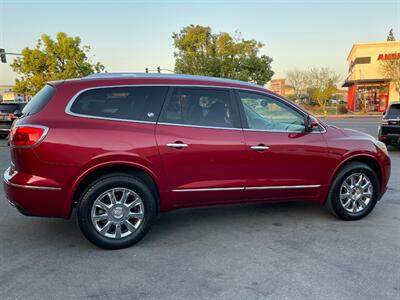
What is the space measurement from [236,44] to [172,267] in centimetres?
3479

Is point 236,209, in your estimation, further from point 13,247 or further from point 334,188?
point 13,247

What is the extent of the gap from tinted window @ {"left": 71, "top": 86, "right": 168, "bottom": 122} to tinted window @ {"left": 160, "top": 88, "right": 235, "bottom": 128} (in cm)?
15

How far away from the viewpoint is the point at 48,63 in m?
35.2

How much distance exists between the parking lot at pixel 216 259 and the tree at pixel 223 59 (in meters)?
29.1

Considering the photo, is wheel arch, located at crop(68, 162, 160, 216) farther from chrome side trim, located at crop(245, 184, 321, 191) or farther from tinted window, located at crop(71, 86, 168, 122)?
chrome side trim, located at crop(245, 184, 321, 191)

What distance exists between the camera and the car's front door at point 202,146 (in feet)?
12.5

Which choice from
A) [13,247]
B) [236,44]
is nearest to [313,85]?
[236,44]

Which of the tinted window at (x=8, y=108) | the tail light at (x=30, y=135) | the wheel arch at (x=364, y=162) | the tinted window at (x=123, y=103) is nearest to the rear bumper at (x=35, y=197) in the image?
the tail light at (x=30, y=135)

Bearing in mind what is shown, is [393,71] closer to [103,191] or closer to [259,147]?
[259,147]

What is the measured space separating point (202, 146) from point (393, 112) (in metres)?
8.31

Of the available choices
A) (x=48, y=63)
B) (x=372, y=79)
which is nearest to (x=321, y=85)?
(x=372, y=79)

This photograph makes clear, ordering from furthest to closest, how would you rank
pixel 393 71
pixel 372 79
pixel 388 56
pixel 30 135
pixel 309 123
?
pixel 372 79
pixel 388 56
pixel 393 71
pixel 309 123
pixel 30 135

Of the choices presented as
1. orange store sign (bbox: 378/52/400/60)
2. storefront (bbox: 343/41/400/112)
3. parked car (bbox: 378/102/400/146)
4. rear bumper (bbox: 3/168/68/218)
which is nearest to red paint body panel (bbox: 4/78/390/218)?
rear bumper (bbox: 3/168/68/218)

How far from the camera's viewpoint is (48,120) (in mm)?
3482
